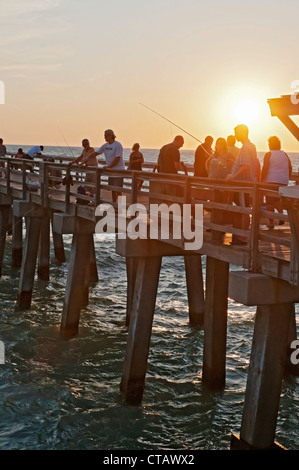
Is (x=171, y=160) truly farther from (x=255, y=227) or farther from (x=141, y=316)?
(x=255, y=227)

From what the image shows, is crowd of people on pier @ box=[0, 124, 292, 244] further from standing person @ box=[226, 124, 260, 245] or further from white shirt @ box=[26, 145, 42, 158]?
white shirt @ box=[26, 145, 42, 158]

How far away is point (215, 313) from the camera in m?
11.2

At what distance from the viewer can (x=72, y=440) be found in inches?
389

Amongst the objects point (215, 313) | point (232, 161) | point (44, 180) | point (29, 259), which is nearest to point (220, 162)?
point (232, 161)

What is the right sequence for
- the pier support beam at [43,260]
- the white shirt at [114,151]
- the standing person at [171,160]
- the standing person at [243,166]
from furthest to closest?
the pier support beam at [43,260], the white shirt at [114,151], the standing person at [171,160], the standing person at [243,166]

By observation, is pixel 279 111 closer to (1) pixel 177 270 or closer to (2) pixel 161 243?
(2) pixel 161 243

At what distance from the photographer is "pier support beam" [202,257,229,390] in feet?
36.9

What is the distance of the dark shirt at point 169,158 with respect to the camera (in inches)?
437

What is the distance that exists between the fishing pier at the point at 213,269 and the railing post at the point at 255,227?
0.5 inches

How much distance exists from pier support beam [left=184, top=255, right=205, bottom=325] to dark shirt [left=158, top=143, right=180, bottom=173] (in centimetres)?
425

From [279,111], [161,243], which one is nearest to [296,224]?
[279,111]

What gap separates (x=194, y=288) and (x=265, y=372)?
302 inches

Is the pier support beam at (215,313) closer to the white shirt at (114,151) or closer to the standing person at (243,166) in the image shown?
the standing person at (243,166)

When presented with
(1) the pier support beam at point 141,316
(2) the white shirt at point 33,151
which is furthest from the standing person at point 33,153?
(1) the pier support beam at point 141,316
